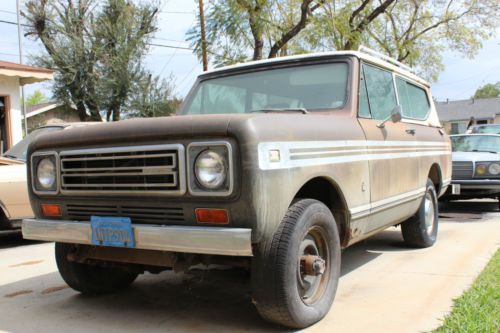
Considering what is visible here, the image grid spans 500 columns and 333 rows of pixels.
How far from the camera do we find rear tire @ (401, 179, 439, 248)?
5.91 m

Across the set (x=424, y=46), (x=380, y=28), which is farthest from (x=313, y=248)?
(x=424, y=46)

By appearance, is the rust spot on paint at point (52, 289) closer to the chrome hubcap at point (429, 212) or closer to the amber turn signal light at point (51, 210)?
the amber turn signal light at point (51, 210)

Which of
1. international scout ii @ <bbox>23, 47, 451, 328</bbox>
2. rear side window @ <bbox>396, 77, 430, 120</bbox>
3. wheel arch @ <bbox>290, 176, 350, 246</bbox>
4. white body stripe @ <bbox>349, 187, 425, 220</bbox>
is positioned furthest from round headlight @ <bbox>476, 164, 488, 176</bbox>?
wheel arch @ <bbox>290, 176, 350, 246</bbox>

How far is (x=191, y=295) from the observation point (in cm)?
436

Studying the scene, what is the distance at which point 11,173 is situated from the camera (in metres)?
6.88

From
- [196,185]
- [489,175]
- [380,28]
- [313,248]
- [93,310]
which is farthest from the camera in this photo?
[380,28]

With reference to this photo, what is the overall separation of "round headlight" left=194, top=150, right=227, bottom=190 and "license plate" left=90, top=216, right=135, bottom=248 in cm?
60

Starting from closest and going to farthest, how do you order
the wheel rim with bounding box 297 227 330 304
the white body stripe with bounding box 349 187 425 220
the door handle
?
the wheel rim with bounding box 297 227 330 304 → the white body stripe with bounding box 349 187 425 220 → the door handle

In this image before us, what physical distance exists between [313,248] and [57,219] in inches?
73.1

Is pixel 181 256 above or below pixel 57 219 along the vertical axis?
below

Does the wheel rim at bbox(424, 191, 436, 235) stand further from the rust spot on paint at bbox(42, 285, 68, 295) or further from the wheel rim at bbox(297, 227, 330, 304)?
the rust spot on paint at bbox(42, 285, 68, 295)

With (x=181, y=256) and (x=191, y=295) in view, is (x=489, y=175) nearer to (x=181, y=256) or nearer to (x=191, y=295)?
(x=191, y=295)

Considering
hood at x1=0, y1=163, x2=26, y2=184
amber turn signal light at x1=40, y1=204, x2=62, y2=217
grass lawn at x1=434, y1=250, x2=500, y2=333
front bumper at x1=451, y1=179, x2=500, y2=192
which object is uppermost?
hood at x1=0, y1=163, x2=26, y2=184

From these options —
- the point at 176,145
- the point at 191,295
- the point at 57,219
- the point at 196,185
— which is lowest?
→ the point at 191,295
